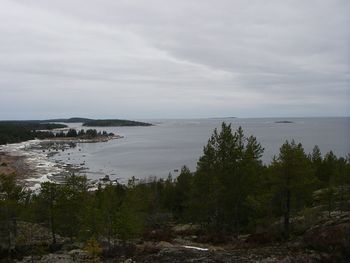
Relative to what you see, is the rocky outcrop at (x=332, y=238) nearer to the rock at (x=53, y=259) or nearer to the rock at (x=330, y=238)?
the rock at (x=330, y=238)

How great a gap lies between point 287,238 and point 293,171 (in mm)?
4400

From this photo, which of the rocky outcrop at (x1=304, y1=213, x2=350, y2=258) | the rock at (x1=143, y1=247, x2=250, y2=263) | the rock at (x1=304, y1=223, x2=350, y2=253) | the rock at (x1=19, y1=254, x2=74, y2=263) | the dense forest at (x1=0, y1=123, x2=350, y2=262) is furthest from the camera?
the dense forest at (x1=0, y1=123, x2=350, y2=262)

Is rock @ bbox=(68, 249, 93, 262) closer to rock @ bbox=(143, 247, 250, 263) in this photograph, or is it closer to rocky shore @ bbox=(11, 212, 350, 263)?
rocky shore @ bbox=(11, 212, 350, 263)

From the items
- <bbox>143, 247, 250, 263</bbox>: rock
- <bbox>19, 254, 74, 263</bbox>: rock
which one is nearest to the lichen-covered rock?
<bbox>143, 247, 250, 263</bbox>: rock

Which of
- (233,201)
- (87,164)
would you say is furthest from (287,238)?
(87,164)

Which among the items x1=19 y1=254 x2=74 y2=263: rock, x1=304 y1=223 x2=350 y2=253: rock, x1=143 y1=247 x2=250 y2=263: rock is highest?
x1=304 y1=223 x2=350 y2=253: rock

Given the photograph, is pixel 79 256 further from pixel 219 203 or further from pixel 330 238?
pixel 330 238

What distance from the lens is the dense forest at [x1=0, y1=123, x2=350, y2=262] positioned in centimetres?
2916

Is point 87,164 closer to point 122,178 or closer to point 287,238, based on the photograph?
point 122,178

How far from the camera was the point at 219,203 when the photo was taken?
118 ft

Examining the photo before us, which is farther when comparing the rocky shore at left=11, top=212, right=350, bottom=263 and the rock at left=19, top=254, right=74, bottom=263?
the rock at left=19, top=254, right=74, bottom=263

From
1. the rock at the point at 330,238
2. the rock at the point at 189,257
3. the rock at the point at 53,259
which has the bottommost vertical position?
the rock at the point at 53,259

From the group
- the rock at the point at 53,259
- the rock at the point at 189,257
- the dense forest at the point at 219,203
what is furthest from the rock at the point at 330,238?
the rock at the point at 53,259

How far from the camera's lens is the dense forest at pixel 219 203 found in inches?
1148
